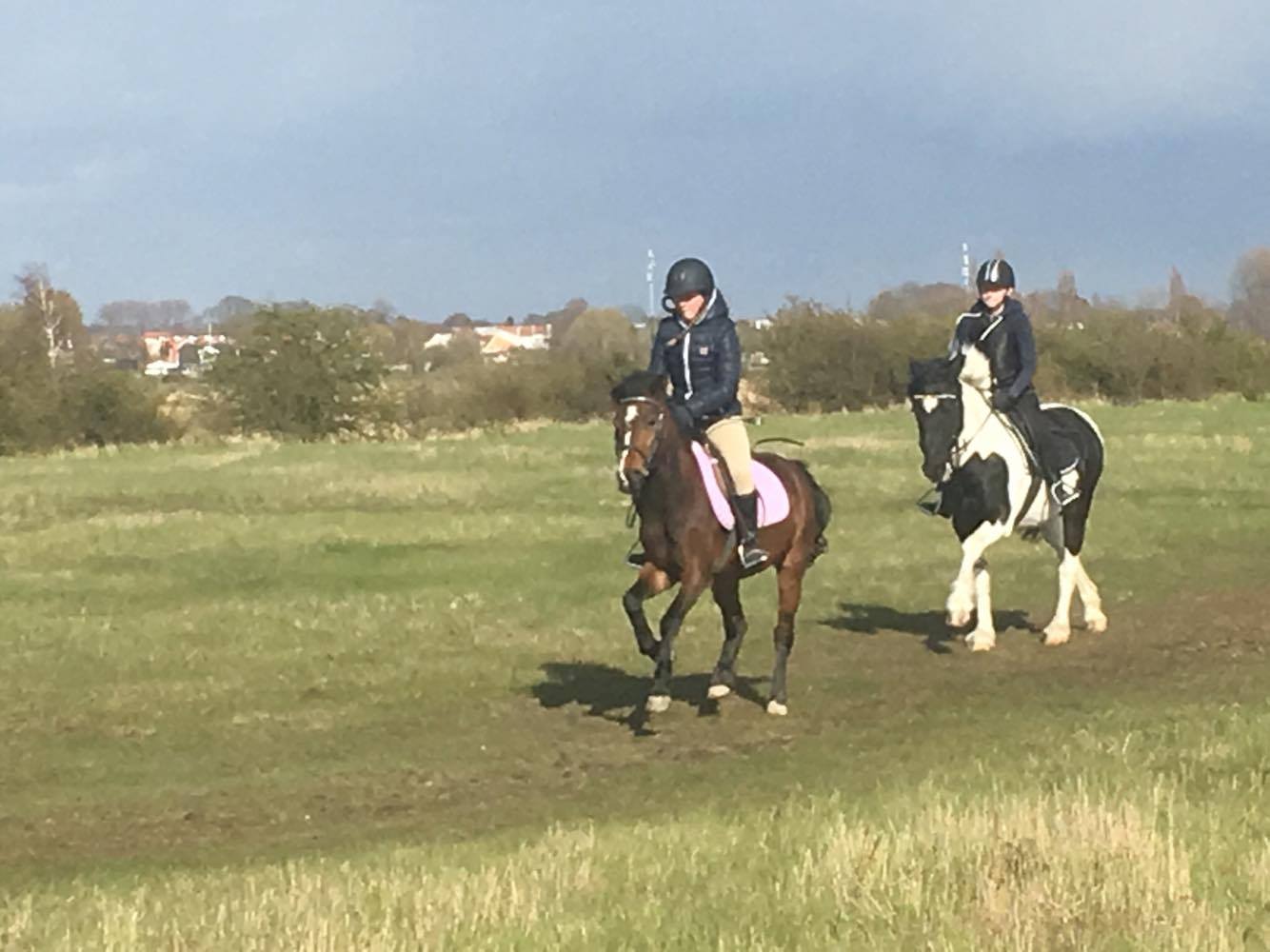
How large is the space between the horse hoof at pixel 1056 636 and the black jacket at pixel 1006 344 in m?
2.15

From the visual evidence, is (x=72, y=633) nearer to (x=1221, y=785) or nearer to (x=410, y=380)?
(x=1221, y=785)

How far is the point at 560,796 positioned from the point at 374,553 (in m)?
12.3

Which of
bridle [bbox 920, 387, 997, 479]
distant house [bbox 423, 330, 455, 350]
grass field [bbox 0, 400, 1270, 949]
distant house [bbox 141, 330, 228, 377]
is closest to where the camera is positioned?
grass field [bbox 0, 400, 1270, 949]

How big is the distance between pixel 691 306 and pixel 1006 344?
4.10m

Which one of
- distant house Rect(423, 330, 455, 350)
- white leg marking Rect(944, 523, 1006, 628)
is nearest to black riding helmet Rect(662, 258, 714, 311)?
white leg marking Rect(944, 523, 1006, 628)

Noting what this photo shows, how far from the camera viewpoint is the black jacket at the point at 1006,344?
46.5ft

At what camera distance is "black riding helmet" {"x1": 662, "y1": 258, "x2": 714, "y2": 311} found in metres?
11.1

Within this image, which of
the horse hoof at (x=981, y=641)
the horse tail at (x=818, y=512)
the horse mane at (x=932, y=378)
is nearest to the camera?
the horse tail at (x=818, y=512)

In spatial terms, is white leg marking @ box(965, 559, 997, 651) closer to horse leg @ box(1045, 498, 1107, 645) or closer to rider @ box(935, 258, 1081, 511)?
horse leg @ box(1045, 498, 1107, 645)

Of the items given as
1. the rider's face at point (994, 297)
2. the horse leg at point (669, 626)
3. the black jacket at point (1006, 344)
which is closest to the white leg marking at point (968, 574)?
the black jacket at point (1006, 344)

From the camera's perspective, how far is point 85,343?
56375 millimetres

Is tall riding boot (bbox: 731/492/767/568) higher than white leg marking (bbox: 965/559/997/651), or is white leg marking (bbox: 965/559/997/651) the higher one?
tall riding boot (bbox: 731/492/767/568)

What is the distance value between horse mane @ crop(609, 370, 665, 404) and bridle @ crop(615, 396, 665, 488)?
0.10 feet

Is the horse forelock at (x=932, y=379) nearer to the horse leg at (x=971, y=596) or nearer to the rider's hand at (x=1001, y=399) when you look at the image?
the rider's hand at (x=1001, y=399)
